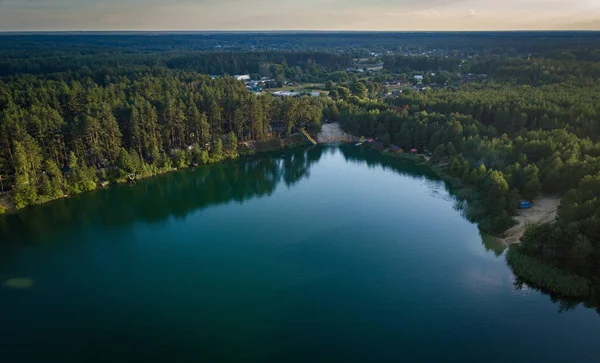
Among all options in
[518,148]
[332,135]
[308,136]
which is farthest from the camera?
[332,135]

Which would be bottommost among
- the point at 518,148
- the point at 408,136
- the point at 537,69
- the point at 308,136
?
the point at 308,136

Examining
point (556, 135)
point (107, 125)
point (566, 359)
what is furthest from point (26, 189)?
point (556, 135)

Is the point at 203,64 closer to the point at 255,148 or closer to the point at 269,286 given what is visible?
the point at 255,148

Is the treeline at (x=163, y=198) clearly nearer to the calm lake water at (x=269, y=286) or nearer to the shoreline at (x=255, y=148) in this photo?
the calm lake water at (x=269, y=286)

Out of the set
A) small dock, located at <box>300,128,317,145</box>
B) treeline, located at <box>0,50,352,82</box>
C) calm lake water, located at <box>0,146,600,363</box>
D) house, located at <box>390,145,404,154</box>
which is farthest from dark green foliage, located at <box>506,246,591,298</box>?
treeline, located at <box>0,50,352,82</box>

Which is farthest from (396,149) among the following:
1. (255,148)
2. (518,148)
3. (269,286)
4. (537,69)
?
(537,69)

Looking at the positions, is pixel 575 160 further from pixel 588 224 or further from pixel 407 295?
pixel 407 295

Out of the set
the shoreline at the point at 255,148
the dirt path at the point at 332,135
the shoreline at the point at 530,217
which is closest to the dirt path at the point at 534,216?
the shoreline at the point at 530,217

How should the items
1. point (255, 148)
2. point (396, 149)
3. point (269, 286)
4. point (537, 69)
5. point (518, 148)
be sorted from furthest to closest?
point (537, 69), point (255, 148), point (396, 149), point (518, 148), point (269, 286)
